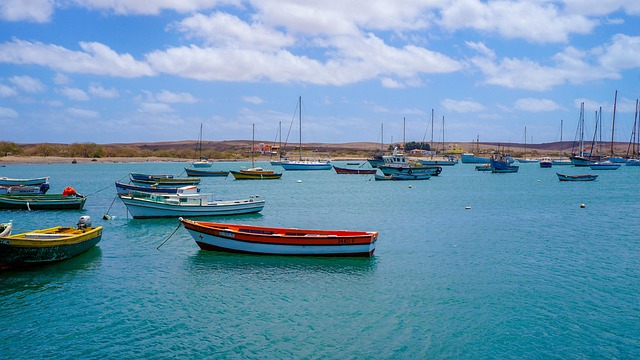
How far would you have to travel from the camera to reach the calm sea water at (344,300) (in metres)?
13.8

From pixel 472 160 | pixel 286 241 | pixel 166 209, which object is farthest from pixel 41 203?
pixel 472 160

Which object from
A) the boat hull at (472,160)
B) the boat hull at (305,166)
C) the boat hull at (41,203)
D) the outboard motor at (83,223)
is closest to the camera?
the outboard motor at (83,223)

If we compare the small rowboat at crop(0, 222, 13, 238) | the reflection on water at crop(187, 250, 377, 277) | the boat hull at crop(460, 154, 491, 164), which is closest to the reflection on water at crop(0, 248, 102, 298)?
the small rowboat at crop(0, 222, 13, 238)

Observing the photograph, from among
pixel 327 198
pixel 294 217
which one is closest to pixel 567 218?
pixel 294 217

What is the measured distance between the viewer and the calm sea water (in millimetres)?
13773

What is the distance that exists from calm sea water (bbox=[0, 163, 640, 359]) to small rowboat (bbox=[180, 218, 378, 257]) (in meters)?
Result: 0.46

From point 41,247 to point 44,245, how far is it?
13 centimetres

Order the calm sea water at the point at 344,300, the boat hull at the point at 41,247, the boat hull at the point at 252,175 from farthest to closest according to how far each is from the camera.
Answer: the boat hull at the point at 252,175 → the boat hull at the point at 41,247 → the calm sea water at the point at 344,300

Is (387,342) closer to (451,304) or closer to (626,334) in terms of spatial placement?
(451,304)

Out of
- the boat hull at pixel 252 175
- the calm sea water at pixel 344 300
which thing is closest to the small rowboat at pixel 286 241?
the calm sea water at pixel 344 300

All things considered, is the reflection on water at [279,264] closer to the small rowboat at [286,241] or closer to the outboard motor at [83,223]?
the small rowboat at [286,241]

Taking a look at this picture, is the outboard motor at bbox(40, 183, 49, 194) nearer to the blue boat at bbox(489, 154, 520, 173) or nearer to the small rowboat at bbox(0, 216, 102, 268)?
the small rowboat at bbox(0, 216, 102, 268)

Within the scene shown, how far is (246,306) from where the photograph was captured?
16.8 meters

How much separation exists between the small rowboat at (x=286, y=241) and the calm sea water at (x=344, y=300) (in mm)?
456
